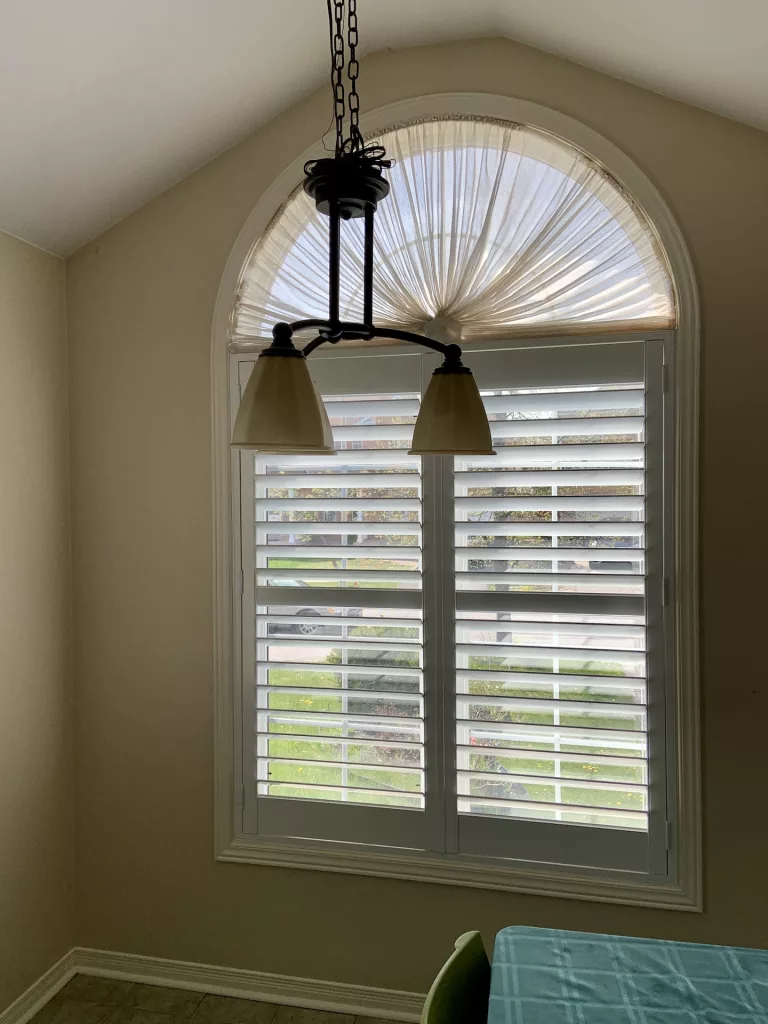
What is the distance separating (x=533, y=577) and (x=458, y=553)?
8.7 inches

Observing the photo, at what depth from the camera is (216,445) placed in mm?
2410

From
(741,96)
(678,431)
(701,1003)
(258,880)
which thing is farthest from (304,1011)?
(741,96)

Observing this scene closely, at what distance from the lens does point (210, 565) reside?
243cm

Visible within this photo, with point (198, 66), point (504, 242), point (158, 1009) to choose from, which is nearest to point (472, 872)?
point (158, 1009)

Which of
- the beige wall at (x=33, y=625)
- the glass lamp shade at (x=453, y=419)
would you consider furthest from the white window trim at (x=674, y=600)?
the glass lamp shade at (x=453, y=419)

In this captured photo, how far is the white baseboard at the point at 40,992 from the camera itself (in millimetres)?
2283

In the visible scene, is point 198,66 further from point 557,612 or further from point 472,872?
point 472,872

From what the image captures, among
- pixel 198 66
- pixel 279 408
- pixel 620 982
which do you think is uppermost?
pixel 198 66

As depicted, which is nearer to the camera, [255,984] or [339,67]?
[339,67]

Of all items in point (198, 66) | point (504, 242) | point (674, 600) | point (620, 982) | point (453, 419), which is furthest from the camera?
point (504, 242)

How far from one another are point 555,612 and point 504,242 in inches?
41.5

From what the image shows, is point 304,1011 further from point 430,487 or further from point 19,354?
point 19,354

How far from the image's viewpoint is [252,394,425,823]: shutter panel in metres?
2.29

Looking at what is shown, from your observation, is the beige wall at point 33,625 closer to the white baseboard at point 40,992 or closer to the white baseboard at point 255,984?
the white baseboard at point 40,992
